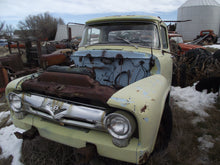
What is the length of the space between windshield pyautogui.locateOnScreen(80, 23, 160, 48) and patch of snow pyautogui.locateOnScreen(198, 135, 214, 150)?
1.59 metres

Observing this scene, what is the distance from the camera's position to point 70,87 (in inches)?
71.1

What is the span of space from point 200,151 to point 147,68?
1.36 m

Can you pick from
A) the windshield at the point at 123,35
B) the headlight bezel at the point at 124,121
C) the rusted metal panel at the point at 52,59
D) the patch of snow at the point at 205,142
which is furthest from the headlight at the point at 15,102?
the rusted metal panel at the point at 52,59

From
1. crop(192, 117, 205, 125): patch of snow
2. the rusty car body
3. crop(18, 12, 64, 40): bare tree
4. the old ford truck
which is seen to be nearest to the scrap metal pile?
crop(192, 117, 205, 125): patch of snow

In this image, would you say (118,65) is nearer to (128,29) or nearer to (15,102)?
(128,29)

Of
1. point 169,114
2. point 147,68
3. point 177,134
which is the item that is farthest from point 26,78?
point 177,134

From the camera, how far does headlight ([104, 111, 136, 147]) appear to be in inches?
55.0

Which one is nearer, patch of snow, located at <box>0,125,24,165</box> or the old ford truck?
the old ford truck

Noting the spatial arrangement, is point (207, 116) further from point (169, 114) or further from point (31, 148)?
point (31, 148)

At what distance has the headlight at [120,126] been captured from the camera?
4.58 feet

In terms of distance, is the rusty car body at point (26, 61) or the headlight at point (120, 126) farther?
the rusty car body at point (26, 61)

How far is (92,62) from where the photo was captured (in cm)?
261

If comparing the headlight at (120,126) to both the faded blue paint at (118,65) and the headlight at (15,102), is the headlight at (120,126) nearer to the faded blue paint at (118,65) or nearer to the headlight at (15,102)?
the faded blue paint at (118,65)

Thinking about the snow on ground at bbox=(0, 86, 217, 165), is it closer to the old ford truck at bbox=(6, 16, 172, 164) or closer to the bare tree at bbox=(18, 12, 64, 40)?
the old ford truck at bbox=(6, 16, 172, 164)
